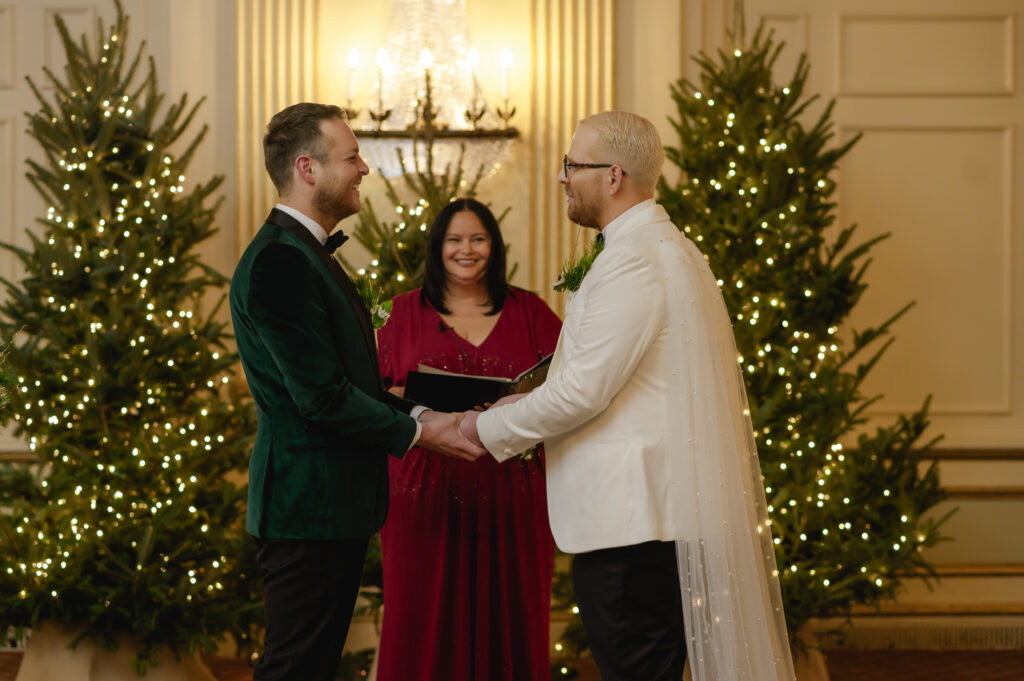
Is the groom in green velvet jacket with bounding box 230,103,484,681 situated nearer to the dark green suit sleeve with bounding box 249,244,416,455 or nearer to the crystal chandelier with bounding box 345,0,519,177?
the dark green suit sleeve with bounding box 249,244,416,455

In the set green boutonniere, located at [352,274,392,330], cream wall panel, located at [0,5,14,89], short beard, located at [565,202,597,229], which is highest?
cream wall panel, located at [0,5,14,89]

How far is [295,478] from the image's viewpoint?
2451mm

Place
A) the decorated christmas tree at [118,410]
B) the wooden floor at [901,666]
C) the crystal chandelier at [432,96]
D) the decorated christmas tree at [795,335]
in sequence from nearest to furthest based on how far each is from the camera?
1. the decorated christmas tree at [118,410]
2. the decorated christmas tree at [795,335]
3. the wooden floor at [901,666]
4. the crystal chandelier at [432,96]

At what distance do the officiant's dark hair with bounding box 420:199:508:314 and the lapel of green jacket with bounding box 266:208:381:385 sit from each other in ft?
3.77

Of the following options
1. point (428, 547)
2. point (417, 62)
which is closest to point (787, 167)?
point (417, 62)

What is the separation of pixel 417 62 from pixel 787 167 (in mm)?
1817

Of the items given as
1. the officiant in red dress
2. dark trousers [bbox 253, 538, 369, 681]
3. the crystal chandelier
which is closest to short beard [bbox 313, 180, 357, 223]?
dark trousers [bbox 253, 538, 369, 681]

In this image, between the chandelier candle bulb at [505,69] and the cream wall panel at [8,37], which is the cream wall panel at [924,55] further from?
the cream wall panel at [8,37]

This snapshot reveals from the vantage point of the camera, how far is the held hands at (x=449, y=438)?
113 inches

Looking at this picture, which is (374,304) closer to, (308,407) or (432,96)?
(308,407)

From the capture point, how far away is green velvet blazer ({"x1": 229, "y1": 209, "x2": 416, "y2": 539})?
7.81 feet

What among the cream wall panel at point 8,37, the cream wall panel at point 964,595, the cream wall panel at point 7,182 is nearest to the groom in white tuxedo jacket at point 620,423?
the cream wall panel at point 964,595

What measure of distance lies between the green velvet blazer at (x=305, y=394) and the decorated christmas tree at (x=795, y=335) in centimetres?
210

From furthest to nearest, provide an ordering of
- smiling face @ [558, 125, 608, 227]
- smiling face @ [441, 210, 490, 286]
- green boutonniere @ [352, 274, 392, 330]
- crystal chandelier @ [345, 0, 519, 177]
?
crystal chandelier @ [345, 0, 519, 177] → smiling face @ [441, 210, 490, 286] → green boutonniere @ [352, 274, 392, 330] → smiling face @ [558, 125, 608, 227]
